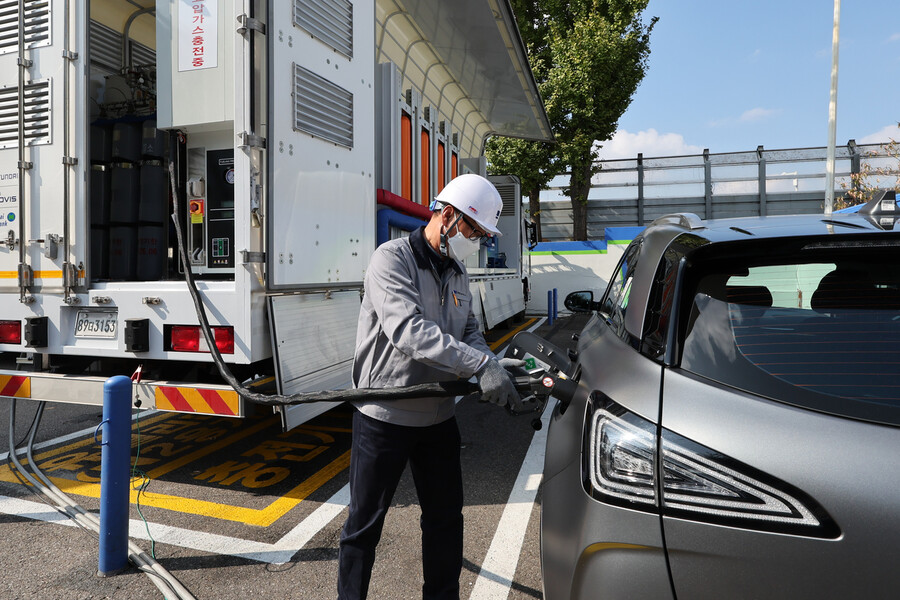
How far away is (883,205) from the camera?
7.56 ft

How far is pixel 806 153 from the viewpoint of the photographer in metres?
26.6

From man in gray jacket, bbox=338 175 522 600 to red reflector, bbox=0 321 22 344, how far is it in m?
2.95

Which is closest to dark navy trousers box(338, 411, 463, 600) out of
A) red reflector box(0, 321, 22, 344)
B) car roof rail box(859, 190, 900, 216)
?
car roof rail box(859, 190, 900, 216)

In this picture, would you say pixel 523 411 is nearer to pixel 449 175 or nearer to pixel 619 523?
pixel 619 523

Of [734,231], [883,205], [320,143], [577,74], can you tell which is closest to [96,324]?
[320,143]

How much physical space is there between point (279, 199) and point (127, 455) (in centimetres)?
156

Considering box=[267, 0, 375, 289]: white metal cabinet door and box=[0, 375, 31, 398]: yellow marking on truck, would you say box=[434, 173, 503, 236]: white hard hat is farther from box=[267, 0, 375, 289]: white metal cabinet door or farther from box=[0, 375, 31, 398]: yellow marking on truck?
box=[0, 375, 31, 398]: yellow marking on truck

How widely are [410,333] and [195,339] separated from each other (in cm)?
204

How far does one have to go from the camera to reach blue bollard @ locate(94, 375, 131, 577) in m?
2.64

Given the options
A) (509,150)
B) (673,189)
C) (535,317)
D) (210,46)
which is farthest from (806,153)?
(210,46)

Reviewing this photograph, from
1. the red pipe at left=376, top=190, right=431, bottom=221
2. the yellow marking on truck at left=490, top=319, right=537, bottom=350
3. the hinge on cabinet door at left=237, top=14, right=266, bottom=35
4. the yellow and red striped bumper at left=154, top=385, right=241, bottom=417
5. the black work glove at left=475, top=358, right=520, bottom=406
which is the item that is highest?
the hinge on cabinet door at left=237, top=14, right=266, bottom=35

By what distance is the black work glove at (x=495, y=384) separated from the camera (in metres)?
1.93

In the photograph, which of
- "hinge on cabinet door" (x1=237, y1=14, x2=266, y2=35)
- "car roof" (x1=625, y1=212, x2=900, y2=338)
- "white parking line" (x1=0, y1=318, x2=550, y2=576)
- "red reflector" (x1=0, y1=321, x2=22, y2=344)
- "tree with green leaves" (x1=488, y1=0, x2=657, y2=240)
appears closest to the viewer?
"car roof" (x1=625, y1=212, x2=900, y2=338)

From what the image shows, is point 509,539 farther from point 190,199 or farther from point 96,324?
point 190,199
